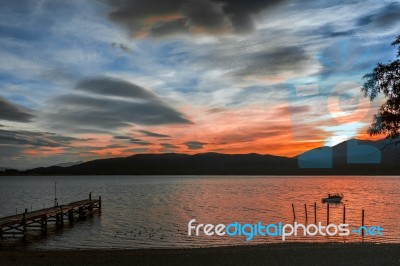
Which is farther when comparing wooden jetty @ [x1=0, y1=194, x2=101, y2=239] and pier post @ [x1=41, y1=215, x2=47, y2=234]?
pier post @ [x1=41, y1=215, x2=47, y2=234]

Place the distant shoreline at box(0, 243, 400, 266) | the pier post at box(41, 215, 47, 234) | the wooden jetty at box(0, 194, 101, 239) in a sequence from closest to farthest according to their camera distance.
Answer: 1. the distant shoreline at box(0, 243, 400, 266)
2. the wooden jetty at box(0, 194, 101, 239)
3. the pier post at box(41, 215, 47, 234)

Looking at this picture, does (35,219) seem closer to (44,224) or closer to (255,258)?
(44,224)

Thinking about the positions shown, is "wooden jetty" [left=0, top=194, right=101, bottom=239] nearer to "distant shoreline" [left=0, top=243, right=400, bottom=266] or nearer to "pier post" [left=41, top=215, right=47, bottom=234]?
"pier post" [left=41, top=215, right=47, bottom=234]

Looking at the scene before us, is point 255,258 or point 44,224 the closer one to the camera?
point 255,258

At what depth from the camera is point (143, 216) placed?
60.3 m

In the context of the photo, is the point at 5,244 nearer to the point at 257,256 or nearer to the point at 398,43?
the point at 257,256

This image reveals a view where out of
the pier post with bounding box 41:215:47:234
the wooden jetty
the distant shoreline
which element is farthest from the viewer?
the pier post with bounding box 41:215:47:234

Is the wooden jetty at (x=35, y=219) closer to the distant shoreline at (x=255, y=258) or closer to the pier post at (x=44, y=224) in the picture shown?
the pier post at (x=44, y=224)

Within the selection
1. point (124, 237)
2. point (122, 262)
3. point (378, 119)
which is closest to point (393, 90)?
point (378, 119)

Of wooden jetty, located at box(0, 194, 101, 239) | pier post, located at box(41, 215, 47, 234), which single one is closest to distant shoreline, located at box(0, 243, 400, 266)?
wooden jetty, located at box(0, 194, 101, 239)

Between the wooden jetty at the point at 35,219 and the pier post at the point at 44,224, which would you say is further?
the pier post at the point at 44,224

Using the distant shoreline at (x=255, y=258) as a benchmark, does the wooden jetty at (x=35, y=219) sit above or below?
below

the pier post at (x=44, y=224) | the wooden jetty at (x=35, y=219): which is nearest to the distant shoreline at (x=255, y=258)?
the wooden jetty at (x=35, y=219)

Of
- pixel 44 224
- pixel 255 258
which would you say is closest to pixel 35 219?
pixel 44 224
